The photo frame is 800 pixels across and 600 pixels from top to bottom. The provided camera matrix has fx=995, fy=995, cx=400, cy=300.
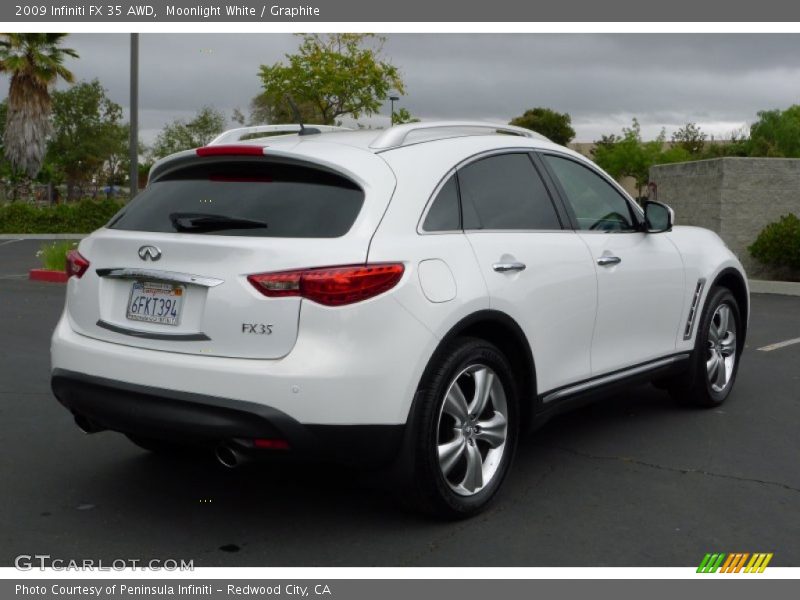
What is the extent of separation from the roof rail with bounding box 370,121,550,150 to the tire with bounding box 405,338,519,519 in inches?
38.1

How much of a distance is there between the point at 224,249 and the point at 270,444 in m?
0.81

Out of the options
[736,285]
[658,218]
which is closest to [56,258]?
[736,285]

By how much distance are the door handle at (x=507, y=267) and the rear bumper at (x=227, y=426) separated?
95 cm

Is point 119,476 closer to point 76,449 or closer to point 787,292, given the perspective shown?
point 76,449

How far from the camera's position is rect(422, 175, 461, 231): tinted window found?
442cm

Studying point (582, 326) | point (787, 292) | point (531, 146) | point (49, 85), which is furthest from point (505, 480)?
point (49, 85)

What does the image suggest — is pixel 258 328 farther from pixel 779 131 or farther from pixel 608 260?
pixel 779 131

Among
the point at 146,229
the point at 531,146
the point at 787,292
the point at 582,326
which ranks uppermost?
the point at 531,146

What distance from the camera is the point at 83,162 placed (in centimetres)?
6412

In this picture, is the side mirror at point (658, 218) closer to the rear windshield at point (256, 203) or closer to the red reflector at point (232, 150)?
the rear windshield at point (256, 203)

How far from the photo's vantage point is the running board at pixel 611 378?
200 inches

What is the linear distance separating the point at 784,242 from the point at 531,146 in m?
11.4

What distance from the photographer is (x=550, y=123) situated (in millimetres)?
83062

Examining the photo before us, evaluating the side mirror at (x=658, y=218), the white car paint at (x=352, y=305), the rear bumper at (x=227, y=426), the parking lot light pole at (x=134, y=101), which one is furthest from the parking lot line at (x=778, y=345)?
the parking lot light pole at (x=134, y=101)
